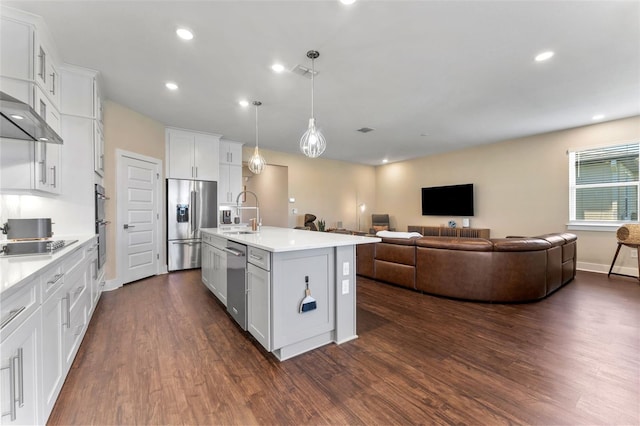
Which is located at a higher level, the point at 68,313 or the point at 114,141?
the point at 114,141

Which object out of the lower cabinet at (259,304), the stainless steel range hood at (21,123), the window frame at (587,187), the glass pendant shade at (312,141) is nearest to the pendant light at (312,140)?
the glass pendant shade at (312,141)

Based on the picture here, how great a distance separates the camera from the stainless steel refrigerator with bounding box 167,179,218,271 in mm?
4766

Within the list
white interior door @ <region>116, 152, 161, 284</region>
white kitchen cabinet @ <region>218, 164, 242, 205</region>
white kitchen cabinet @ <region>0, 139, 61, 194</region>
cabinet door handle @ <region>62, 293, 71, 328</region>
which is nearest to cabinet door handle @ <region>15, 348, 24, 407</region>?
cabinet door handle @ <region>62, 293, 71, 328</region>

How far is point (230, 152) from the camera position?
5785 millimetres

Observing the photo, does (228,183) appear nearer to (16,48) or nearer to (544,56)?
(16,48)

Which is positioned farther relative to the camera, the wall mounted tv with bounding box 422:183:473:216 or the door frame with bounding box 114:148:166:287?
the wall mounted tv with bounding box 422:183:473:216

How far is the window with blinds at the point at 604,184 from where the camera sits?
444 cm

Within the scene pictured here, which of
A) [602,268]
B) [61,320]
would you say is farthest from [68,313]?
[602,268]

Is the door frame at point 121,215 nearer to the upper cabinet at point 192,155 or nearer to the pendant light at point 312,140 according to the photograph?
the upper cabinet at point 192,155

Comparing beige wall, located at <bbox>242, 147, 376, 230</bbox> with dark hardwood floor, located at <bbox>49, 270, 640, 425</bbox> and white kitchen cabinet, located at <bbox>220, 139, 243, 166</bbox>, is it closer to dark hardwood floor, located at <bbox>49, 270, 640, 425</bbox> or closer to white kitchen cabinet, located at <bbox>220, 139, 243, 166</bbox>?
white kitchen cabinet, located at <bbox>220, 139, 243, 166</bbox>

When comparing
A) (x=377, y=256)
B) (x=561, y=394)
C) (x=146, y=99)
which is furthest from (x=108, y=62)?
(x=561, y=394)

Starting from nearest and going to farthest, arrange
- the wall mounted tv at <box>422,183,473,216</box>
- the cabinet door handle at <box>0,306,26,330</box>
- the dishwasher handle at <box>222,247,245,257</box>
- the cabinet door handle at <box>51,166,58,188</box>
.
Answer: the cabinet door handle at <box>0,306,26,330</box>
the dishwasher handle at <box>222,247,245,257</box>
the cabinet door handle at <box>51,166,58,188</box>
the wall mounted tv at <box>422,183,473,216</box>

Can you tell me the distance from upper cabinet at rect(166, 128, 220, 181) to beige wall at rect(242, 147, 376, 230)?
114 centimetres

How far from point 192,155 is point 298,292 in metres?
4.11
